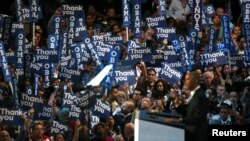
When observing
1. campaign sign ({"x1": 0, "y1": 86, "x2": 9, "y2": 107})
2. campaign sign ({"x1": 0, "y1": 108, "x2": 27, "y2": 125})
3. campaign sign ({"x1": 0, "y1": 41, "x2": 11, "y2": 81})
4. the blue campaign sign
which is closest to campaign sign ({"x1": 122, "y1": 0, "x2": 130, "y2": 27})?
campaign sign ({"x1": 0, "y1": 41, "x2": 11, "y2": 81})

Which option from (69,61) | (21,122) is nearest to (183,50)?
(69,61)

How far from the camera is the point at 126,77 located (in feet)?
75.3

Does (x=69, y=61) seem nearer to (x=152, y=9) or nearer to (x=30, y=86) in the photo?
(x=30, y=86)

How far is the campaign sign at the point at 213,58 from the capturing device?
23.1m

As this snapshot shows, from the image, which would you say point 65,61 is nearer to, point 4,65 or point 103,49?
point 103,49

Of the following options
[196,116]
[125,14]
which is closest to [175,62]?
[125,14]

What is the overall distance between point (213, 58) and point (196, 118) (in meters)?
7.36

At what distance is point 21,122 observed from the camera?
21328mm

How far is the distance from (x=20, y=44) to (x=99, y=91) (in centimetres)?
243

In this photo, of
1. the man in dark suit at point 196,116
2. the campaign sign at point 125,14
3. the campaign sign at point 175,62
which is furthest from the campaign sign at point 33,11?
the man in dark suit at point 196,116

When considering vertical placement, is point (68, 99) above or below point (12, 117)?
above

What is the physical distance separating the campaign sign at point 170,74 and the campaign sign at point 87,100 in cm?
173

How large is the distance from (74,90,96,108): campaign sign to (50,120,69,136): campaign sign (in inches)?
19.1

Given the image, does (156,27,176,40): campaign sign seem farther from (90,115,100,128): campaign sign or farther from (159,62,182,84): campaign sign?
(90,115,100,128): campaign sign
